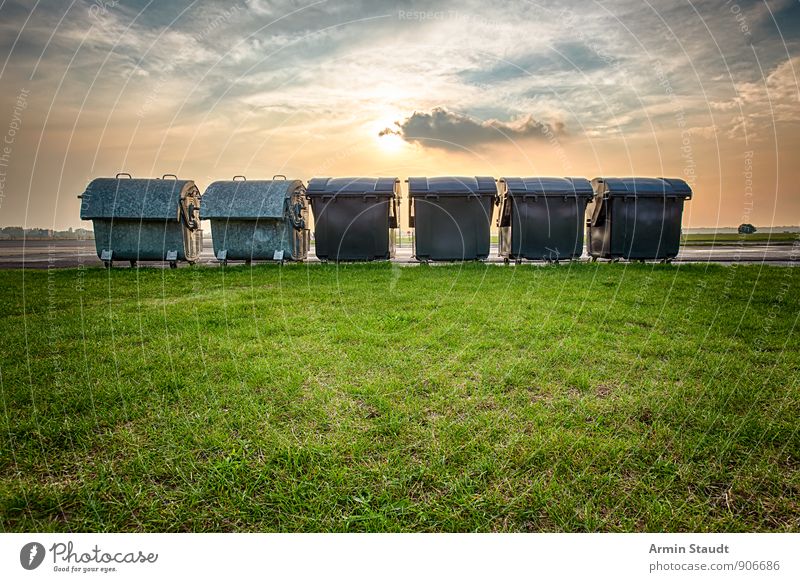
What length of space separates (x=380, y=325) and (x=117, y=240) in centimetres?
1410

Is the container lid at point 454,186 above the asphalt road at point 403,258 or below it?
above

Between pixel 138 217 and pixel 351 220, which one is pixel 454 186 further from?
pixel 138 217

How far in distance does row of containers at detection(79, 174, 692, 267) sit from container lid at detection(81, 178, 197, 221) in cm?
7

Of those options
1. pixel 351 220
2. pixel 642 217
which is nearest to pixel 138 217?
pixel 351 220

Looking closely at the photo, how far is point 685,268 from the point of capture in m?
14.1

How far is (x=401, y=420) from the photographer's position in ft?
11.6

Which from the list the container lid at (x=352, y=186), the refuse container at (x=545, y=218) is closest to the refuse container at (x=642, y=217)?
the refuse container at (x=545, y=218)

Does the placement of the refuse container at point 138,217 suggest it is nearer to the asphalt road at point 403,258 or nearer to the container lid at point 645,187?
the asphalt road at point 403,258

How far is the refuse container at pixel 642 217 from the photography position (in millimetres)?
16094

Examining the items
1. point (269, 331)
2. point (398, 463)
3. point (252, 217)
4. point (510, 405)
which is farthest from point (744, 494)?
point (252, 217)
